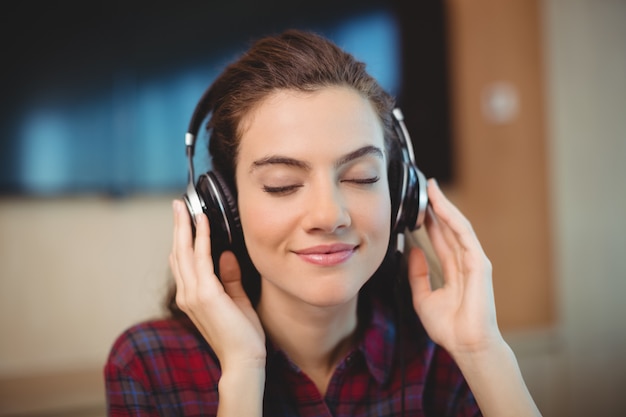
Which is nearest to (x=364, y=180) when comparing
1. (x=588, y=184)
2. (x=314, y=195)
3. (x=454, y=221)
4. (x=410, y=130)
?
(x=314, y=195)

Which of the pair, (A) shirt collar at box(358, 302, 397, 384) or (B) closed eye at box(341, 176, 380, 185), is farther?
(A) shirt collar at box(358, 302, 397, 384)

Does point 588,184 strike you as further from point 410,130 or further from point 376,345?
point 376,345

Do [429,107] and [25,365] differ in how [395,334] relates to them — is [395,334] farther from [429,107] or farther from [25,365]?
[429,107]

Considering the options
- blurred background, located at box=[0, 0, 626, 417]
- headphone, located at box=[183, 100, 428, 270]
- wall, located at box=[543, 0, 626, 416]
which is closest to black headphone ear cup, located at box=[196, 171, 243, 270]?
headphone, located at box=[183, 100, 428, 270]

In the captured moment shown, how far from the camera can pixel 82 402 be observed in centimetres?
173

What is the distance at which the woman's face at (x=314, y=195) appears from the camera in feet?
3.07

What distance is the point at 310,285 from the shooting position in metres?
0.96

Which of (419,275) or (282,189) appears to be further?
(419,275)

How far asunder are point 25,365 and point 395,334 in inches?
57.8

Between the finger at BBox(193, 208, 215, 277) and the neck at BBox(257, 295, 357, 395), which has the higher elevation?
the finger at BBox(193, 208, 215, 277)

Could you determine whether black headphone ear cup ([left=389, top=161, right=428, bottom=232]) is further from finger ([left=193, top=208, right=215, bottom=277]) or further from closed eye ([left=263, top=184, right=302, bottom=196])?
finger ([left=193, top=208, right=215, bottom=277])

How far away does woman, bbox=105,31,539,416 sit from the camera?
0.95 meters

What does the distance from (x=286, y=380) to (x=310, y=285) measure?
0.79 ft

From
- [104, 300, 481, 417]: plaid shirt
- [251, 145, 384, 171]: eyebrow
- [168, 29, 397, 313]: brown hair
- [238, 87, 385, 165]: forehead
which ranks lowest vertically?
[104, 300, 481, 417]: plaid shirt
